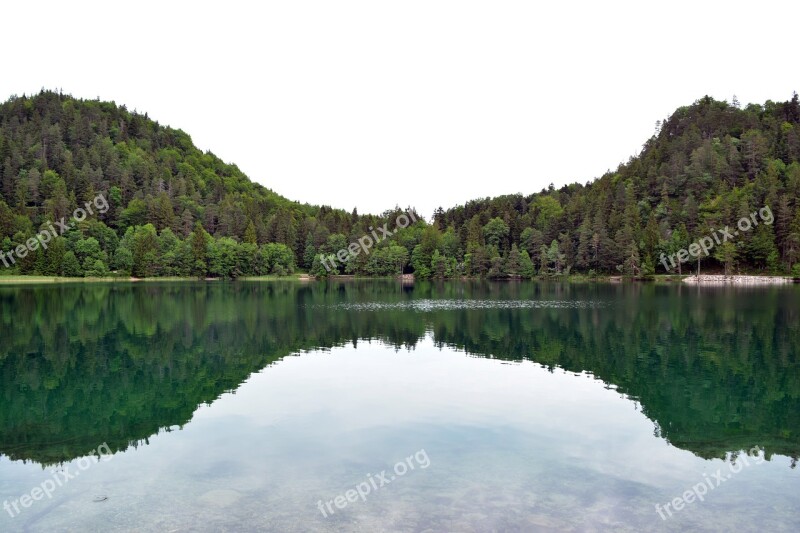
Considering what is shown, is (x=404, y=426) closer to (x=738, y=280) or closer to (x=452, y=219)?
(x=738, y=280)

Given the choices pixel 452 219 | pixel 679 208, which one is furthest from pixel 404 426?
pixel 452 219

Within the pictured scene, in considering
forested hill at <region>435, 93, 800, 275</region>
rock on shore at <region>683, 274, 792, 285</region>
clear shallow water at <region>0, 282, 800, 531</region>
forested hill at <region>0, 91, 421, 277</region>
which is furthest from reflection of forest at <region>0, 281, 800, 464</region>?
forested hill at <region>0, 91, 421, 277</region>

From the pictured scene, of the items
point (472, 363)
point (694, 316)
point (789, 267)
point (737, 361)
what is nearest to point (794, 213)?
point (789, 267)

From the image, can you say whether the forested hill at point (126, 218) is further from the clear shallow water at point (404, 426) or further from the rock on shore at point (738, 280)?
the clear shallow water at point (404, 426)

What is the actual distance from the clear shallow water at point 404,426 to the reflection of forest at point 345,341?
15 cm

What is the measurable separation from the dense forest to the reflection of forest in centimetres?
6970

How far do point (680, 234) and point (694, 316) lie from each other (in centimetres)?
8750

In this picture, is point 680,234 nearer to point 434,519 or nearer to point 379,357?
point 379,357

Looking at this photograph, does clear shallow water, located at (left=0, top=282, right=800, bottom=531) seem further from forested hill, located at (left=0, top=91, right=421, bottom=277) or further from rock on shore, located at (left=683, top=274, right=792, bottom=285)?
forested hill, located at (left=0, top=91, right=421, bottom=277)

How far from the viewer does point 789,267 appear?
4259 inches

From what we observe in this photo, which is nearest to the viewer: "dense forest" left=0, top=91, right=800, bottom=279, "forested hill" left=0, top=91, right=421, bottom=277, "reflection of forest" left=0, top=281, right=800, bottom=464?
"reflection of forest" left=0, top=281, right=800, bottom=464

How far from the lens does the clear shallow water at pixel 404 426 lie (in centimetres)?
1130

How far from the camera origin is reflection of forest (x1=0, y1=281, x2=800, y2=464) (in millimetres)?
17344

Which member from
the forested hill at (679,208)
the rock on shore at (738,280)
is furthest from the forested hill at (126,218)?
the rock on shore at (738,280)
